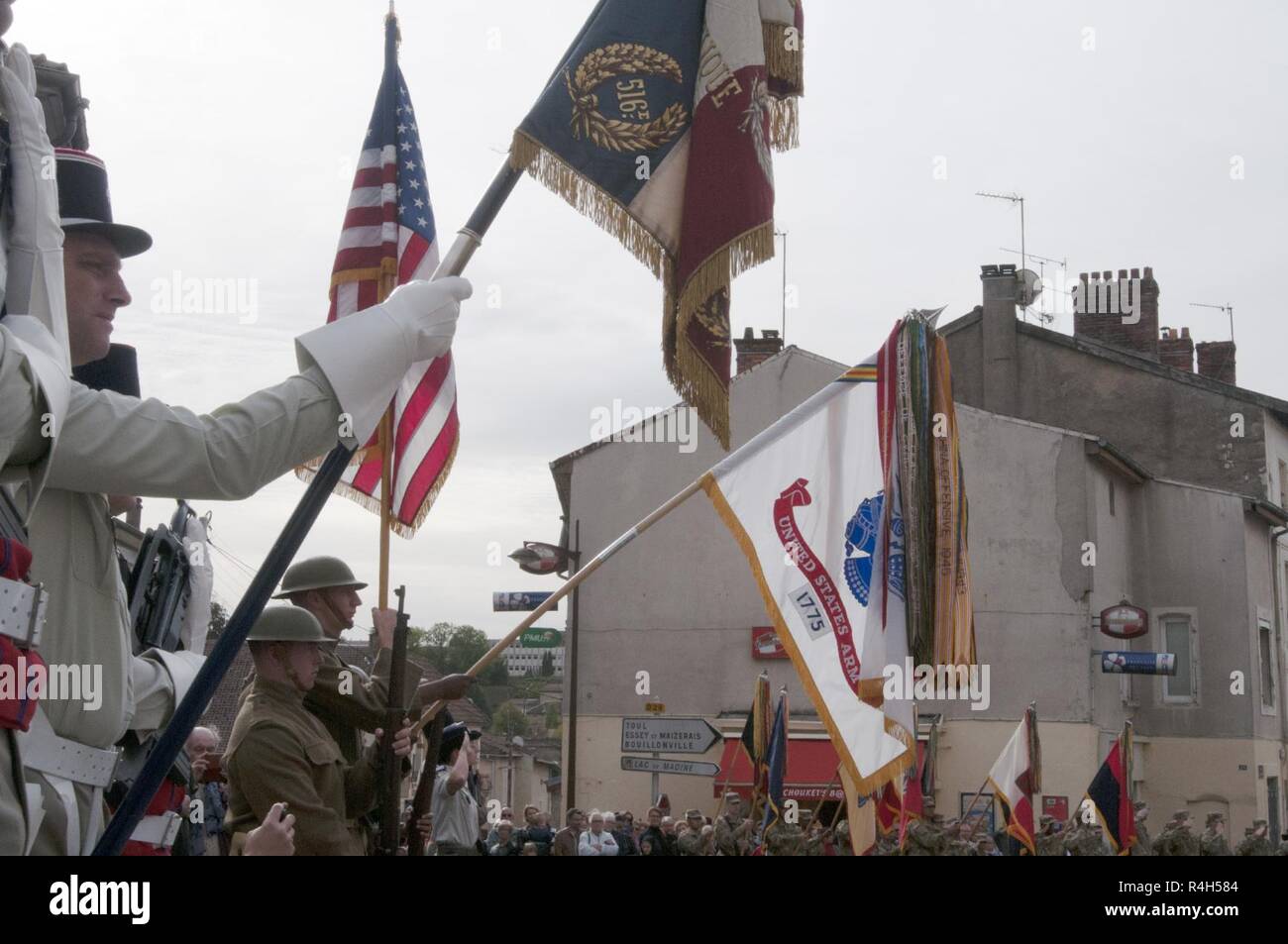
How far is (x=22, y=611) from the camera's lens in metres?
2.42

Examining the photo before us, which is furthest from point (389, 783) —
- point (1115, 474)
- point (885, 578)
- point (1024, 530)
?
point (1115, 474)

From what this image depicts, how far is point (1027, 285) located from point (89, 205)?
32498 mm

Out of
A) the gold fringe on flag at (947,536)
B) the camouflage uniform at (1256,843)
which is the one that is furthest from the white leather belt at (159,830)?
the camouflage uniform at (1256,843)

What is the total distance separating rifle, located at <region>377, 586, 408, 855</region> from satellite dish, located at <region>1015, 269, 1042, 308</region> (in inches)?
1216

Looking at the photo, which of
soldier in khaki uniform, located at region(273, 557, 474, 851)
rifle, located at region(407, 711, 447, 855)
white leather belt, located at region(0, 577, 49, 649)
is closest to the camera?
white leather belt, located at region(0, 577, 49, 649)

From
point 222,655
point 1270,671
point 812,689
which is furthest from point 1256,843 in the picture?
point 222,655

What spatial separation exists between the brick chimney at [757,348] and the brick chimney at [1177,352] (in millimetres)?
9515

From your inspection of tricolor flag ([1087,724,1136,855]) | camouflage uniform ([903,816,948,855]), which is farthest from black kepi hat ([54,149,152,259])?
tricolor flag ([1087,724,1136,855])

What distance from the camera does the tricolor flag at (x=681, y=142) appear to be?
162 inches

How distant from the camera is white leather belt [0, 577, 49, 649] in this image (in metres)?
2.38

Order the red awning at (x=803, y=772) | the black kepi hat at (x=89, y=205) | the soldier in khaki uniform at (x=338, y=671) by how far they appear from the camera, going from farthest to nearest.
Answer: the red awning at (x=803, y=772) < the soldier in khaki uniform at (x=338, y=671) < the black kepi hat at (x=89, y=205)

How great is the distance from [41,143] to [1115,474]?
3031cm

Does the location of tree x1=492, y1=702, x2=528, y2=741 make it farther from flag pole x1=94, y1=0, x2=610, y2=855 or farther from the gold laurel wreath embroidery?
flag pole x1=94, y1=0, x2=610, y2=855
